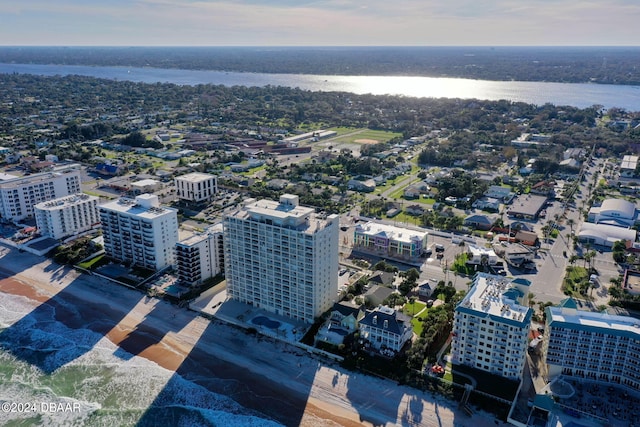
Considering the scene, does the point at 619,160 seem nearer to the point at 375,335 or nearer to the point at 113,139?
the point at 375,335

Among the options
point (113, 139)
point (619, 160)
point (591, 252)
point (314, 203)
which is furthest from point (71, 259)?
point (619, 160)

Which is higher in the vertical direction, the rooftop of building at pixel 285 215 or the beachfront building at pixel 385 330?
the rooftop of building at pixel 285 215

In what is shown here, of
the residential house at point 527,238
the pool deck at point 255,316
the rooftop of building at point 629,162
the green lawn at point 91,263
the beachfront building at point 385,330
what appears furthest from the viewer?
the rooftop of building at point 629,162

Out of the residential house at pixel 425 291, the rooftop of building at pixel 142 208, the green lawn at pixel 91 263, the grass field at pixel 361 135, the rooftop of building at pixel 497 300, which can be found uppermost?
the rooftop of building at pixel 142 208

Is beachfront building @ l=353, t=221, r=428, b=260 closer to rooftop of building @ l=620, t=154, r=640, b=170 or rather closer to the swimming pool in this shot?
the swimming pool

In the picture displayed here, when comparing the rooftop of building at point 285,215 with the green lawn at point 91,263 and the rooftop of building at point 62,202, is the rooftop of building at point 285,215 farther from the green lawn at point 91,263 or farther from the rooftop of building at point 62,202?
the rooftop of building at point 62,202

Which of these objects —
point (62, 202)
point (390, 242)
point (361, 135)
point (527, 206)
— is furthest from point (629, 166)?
point (62, 202)

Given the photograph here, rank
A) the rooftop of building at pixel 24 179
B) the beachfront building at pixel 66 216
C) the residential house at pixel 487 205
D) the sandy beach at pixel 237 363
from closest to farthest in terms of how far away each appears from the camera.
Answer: the sandy beach at pixel 237 363
the beachfront building at pixel 66 216
the rooftop of building at pixel 24 179
the residential house at pixel 487 205

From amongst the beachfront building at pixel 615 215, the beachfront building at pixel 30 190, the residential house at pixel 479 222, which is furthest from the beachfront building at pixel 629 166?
the beachfront building at pixel 30 190
